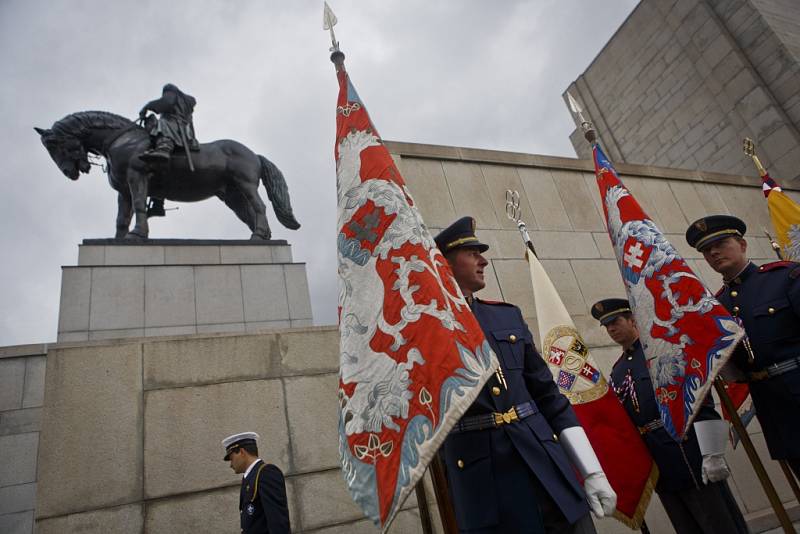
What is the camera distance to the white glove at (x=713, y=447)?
303 cm

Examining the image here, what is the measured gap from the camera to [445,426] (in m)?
1.78

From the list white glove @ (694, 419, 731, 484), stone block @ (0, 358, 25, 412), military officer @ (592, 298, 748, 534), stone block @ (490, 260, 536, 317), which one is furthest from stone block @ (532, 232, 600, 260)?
stone block @ (0, 358, 25, 412)

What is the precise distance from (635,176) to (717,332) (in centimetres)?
431

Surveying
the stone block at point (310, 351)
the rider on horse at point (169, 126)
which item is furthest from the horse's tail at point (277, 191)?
the stone block at point (310, 351)

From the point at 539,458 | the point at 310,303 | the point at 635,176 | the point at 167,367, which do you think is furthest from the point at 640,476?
the point at 635,176

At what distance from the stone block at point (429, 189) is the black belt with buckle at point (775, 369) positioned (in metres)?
2.91

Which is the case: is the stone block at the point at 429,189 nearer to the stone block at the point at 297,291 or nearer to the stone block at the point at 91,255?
the stone block at the point at 297,291

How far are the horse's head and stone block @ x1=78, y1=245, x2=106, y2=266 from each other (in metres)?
2.00

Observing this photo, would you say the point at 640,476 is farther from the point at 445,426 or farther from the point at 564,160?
the point at 564,160

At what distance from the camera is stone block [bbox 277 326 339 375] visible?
442 centimetres

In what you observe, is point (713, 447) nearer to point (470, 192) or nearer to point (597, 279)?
point (597, 279)

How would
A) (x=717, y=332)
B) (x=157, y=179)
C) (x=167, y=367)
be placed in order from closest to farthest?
(x=717, y=332), (x=167, y=367), (x=157, y=179)

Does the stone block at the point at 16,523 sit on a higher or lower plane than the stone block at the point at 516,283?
lower

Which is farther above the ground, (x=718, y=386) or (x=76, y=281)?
(x=76, y=281)
